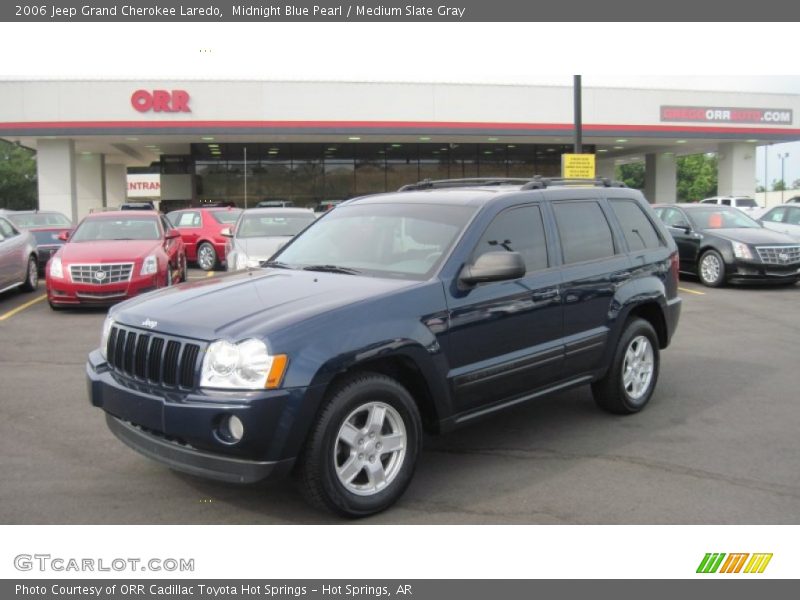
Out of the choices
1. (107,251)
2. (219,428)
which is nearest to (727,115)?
(107,251)

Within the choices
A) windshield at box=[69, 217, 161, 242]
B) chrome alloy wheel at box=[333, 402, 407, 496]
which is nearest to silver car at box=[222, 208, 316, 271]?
windshield at box=[69, 217, 161, 242]

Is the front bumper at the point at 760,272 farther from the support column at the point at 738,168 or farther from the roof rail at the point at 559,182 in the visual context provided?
the support column at the point at 738,168

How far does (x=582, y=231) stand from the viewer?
18.4 ft

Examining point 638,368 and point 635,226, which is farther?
point 635,226

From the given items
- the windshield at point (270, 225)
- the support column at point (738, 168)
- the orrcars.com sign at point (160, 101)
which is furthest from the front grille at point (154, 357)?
the support column at point (738, 168)

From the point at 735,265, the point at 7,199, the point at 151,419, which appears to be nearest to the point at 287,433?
the point at 151,419

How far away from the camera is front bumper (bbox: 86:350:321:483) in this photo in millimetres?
3604

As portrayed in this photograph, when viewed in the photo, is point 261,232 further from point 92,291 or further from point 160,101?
point 160,101

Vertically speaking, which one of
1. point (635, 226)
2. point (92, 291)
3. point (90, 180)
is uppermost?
point (90, 180)

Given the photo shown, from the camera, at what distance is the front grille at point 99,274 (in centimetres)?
1089

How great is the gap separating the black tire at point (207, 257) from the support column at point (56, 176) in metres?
13.6

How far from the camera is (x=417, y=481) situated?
459 centimetres

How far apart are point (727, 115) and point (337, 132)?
1739 centimetres

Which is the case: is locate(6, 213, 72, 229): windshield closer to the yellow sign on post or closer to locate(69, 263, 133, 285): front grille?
locate(69, 263, 133, 285): front grille
